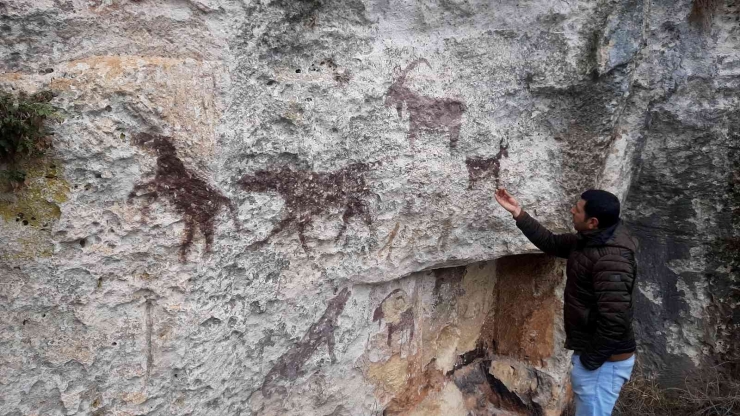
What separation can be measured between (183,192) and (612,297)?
178 cm

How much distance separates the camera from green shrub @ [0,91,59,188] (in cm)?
184

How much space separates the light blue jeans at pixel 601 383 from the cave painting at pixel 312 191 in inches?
47.1

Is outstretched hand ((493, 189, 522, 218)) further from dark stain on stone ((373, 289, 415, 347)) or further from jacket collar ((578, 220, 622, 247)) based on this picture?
dark stain on stone ((373, 289, 415, 347))

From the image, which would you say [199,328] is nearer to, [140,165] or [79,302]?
[79,302]

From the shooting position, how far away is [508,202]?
2836 millimetres

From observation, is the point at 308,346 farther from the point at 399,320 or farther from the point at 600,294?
the point at 600,294

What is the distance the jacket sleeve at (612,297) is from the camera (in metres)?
2.42

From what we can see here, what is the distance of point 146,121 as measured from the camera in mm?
2107

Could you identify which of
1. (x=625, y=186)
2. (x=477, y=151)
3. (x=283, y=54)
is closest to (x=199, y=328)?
(x=283, y=54)

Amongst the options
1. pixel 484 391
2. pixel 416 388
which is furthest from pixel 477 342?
pixel 416 388

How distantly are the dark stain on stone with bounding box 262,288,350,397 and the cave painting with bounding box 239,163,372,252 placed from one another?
0.34m

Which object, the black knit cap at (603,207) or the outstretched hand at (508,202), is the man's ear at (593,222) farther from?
the outstretched hand at (508,202)

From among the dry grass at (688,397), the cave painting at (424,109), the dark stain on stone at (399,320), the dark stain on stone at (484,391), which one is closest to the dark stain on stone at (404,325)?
the dark stain on stone at (399,320)

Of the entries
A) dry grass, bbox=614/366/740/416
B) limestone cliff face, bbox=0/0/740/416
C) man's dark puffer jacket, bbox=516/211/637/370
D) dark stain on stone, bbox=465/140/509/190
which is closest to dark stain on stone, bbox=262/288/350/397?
limestone cliff face, bbox=0/0/740/416
